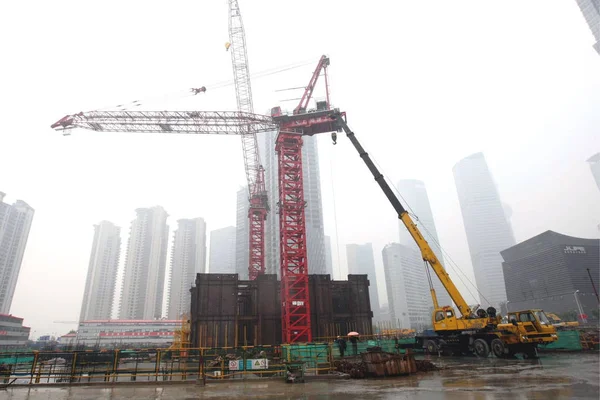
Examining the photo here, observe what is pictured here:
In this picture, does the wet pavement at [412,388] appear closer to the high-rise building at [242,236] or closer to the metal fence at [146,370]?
the metal fence at [146,370]

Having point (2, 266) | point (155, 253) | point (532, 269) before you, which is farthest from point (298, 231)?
point (532, 269)

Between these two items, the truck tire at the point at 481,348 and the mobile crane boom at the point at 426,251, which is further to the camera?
the mobile crane boom at the point at 426,251

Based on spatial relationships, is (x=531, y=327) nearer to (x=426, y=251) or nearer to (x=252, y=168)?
(x=426, y=251)

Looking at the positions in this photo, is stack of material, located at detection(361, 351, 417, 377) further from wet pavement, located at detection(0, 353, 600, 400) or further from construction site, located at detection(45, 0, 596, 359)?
construction site, located at detection(45, 0, 596, 359)

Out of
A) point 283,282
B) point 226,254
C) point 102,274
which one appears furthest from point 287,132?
point 226,254

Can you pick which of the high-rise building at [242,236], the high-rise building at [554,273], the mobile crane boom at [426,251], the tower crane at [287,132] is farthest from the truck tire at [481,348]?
the high-rise building at [554,273]

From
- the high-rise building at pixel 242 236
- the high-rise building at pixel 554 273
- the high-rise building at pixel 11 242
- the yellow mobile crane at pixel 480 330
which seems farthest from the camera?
the high-rise building at pixel 554 273

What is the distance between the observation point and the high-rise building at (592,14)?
5915 inches

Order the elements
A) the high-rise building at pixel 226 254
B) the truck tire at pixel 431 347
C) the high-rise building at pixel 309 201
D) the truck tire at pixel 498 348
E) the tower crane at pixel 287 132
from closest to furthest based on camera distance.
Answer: the truck tire at pixel 498 348, the truck tire at pixel 431 347, the tower crane at pixel 287 132, the high-rise building at pixel 309 201, the high-rise building at pixel 226 254

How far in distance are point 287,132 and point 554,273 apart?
150757 mm

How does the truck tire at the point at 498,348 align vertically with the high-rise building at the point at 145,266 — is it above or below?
below

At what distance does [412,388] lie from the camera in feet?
38.3

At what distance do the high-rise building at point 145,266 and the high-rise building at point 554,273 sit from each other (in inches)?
5647

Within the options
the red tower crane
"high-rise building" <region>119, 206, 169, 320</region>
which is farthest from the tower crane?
"high-rise building" <region>119, 206, 169, 320</region>
